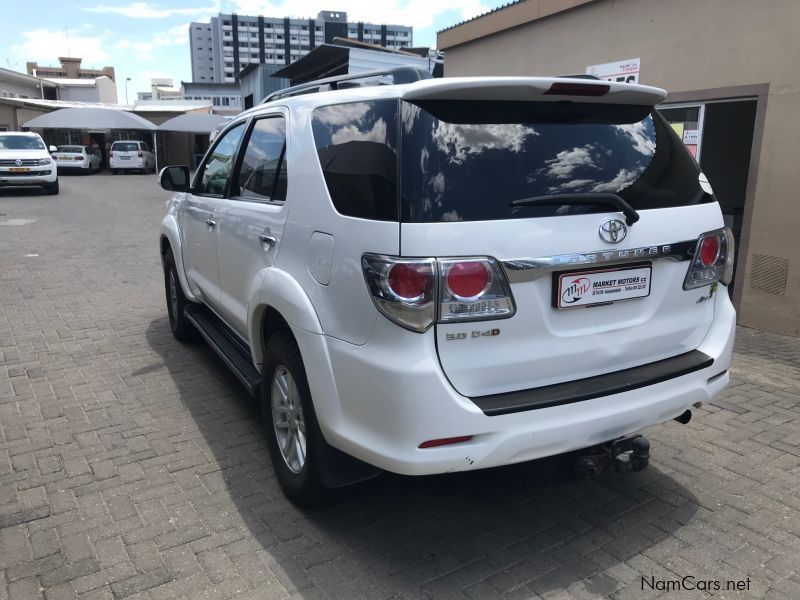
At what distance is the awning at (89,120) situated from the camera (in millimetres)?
34406

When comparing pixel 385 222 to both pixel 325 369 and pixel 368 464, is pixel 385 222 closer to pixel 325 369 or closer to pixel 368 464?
pixel 325 369

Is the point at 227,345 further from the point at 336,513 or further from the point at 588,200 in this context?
the point at 588,200

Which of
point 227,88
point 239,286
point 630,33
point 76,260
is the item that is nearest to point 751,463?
point 239,286

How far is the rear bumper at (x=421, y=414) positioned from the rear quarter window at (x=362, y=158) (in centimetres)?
46

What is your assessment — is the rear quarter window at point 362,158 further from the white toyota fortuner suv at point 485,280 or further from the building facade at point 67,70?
the building facade at point 67,70

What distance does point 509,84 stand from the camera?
8.51ft

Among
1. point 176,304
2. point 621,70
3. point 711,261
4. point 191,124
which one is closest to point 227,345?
point 176,304

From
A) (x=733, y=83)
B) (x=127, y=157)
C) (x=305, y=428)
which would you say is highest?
(x=733, y=83)

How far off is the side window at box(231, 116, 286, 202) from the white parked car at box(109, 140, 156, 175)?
33.1 m

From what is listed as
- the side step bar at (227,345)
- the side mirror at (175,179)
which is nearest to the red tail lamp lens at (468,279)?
the side step bar at (227,345)

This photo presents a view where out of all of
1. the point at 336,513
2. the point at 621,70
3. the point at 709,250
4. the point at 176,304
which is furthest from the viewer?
the point at 621,70

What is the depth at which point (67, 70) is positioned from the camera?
3597 inches

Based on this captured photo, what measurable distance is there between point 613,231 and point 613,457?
38.8 inches

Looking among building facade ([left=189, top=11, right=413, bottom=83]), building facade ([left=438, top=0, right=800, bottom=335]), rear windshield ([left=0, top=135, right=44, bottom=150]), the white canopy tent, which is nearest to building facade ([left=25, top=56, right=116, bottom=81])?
building facade ([left=189, top=11, right=413, bottom=83])
